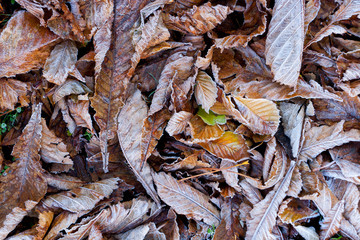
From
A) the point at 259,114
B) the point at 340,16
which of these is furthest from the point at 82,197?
the point at 340,16

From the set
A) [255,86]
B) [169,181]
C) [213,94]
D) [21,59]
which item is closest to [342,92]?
[255,86]

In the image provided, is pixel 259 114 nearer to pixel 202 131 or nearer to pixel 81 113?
pixel 202 131

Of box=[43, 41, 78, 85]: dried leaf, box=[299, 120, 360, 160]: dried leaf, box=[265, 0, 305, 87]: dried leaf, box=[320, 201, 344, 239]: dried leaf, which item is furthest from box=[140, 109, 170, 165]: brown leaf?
box=[320, 201, 344, 239]: dried leaf

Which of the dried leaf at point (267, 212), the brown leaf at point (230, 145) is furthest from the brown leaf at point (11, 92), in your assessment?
the dried leaf at point (267, 212)

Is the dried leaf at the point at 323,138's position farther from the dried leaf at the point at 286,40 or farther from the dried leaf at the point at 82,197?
the dried leaf at the point at 82,197

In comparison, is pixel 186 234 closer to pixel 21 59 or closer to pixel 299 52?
pixel 299 52
